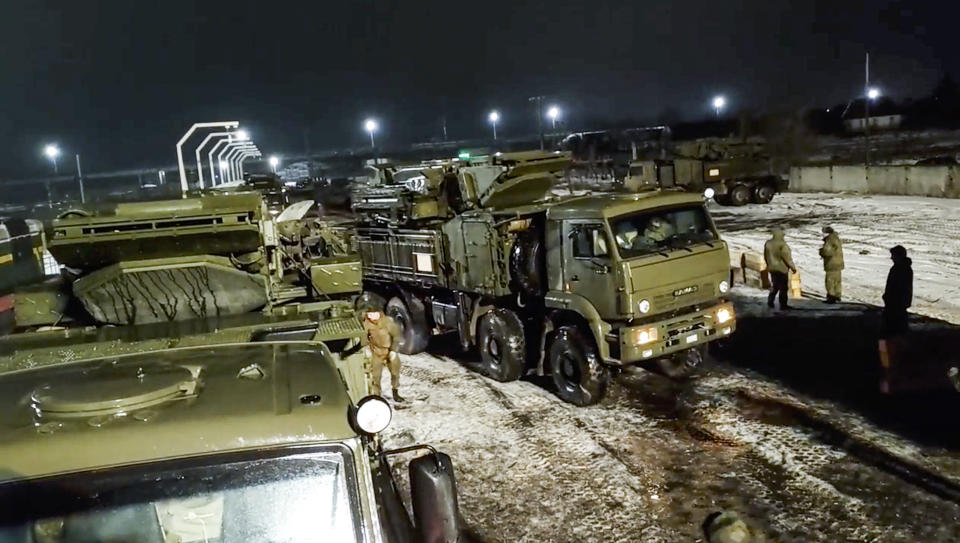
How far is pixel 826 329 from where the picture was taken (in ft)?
42.4

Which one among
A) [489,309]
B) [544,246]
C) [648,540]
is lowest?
[648,540]

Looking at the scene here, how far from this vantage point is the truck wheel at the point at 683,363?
11.2 meters

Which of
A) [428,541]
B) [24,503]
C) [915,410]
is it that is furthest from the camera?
[915,410]

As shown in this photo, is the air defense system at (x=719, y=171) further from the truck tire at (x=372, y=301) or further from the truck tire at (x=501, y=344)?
the truck tire at (x=501, y=344)

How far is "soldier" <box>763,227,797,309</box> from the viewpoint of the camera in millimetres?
14172

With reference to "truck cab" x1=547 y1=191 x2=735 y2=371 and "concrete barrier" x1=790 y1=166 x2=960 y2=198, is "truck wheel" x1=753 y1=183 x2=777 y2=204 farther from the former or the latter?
"truck cab" x1=547 y1=191 x2=735 y2=371

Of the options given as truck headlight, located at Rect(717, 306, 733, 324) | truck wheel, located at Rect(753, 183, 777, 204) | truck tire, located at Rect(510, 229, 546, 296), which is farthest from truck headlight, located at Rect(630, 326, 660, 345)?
truck wheel, located at Rect(753, 183, 777, 204)

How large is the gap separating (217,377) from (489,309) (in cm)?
901

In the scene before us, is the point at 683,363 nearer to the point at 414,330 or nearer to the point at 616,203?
the point at 616,203

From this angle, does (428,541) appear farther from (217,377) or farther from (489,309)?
(489,309)

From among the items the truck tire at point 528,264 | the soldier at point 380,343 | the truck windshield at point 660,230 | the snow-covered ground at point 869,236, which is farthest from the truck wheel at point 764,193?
the soldier at point 380,343

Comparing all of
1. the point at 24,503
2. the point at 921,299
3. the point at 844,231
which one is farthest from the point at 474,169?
the point at 844,231

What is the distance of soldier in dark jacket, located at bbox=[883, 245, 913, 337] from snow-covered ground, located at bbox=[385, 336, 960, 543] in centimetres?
168

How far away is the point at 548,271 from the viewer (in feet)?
35.4
